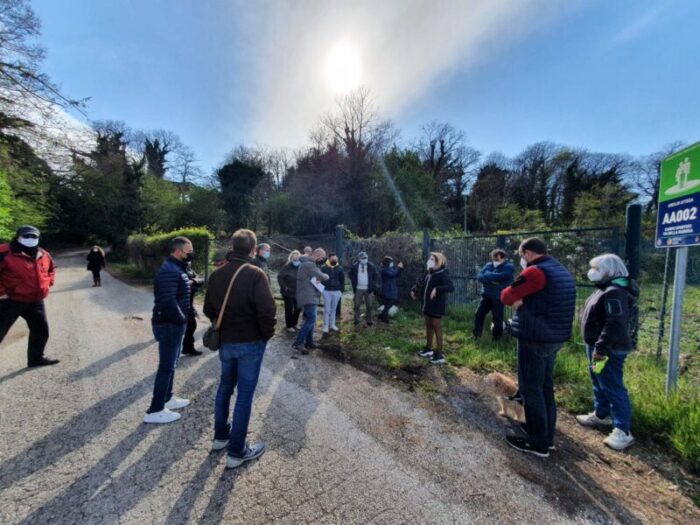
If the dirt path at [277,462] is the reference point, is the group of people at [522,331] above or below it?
above

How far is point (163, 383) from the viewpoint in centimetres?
317

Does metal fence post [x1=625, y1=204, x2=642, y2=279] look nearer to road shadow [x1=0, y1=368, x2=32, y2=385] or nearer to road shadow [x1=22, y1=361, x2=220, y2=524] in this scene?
road shadow [x1=22, y1=361, x2=220, y2=524]

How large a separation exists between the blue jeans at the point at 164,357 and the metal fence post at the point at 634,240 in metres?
6.16

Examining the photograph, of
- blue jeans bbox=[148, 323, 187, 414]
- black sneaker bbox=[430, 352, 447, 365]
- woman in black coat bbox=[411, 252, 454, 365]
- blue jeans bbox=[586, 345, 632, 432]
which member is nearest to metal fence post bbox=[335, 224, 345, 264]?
woman in black coat bbox=[411, 252, 454, 365]

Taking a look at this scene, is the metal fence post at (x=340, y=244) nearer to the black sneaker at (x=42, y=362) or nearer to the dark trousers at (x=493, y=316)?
the dark trousers at (x=493, y=316)

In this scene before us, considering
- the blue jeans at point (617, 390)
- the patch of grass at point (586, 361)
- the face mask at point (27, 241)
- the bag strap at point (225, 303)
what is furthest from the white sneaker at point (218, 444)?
the face mask at point (27, 241)

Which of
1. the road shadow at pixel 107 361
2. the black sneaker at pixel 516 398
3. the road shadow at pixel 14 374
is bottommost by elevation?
the road shadow at pixel 14 374

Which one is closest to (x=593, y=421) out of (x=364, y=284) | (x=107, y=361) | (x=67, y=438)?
(x=364, y=284)

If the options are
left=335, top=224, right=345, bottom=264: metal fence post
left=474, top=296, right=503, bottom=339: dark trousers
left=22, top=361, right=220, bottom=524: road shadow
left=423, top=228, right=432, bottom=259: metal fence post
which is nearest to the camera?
left=22, top=361, right=220, bottom=524: road shadow

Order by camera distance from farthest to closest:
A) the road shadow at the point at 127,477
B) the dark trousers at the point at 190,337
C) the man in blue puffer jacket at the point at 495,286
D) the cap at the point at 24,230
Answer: the man in blue puffer jacket at the point at 495,286, the dark trousers at the point at 190,337, the cap at the point at 24,230, the road shadow at the point at 127,477

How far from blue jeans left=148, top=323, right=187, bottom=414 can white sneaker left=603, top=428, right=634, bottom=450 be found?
4.26 m

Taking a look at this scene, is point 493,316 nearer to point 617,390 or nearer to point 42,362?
point 617,390

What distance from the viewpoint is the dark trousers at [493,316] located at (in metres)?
5.71

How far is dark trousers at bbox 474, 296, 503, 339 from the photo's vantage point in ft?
18.7
